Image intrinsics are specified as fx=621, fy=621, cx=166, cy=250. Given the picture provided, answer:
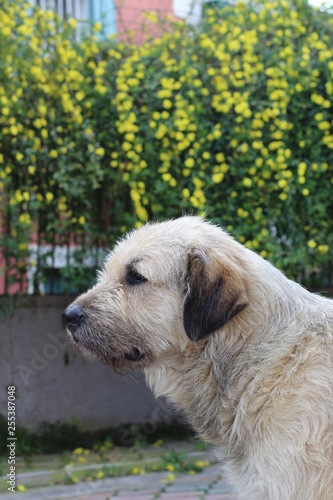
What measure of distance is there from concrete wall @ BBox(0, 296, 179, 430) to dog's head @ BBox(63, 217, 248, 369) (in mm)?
3553

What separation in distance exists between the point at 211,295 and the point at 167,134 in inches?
138

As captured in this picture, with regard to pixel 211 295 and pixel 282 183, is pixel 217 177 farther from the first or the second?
pixel 211 295

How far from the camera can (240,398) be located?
2957 millimetres

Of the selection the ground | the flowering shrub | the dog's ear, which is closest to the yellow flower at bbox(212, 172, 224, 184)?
the flowering shrub

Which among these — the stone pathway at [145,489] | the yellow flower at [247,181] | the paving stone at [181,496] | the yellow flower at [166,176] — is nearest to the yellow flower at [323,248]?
the yellow flower at [247,181]

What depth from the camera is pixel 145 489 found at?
5.55 meters

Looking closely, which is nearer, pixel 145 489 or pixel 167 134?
pixel 145 489

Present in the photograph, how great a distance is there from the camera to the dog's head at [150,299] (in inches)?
126

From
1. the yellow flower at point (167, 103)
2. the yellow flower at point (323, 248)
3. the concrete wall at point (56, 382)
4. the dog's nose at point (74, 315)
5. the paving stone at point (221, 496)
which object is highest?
the yellow flower at point (167, 103)

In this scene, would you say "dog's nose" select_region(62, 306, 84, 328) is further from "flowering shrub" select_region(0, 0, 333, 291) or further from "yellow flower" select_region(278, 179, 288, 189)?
"yellow flower" select_region(278, 179, 288, 189)

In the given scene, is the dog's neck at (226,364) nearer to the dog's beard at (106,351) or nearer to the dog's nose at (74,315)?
the dog's beard at (106,351)

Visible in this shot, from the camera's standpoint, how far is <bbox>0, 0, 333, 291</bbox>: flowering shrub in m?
6.17

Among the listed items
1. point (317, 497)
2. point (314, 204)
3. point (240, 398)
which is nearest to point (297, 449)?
point (317, 497)

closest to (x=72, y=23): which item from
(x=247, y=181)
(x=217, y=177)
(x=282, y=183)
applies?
(x=217, y=177)
